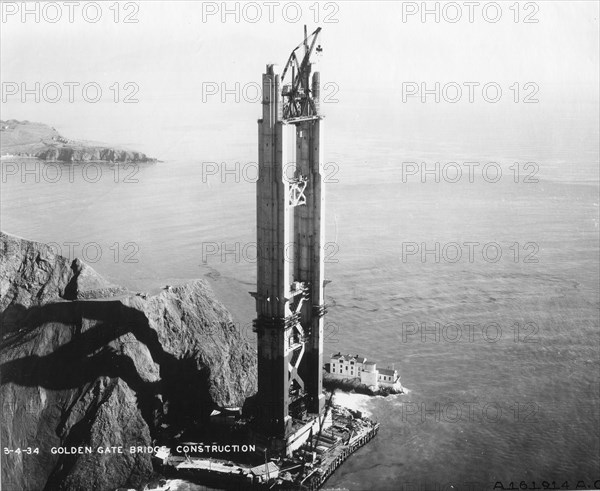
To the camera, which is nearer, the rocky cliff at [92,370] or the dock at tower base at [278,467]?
the dock at tower base at [278,467]

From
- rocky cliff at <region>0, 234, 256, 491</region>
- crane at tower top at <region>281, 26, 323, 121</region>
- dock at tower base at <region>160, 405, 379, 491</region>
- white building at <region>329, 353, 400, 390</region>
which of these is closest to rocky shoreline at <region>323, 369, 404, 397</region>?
white building at <region>329, 353, 400, 390</region>

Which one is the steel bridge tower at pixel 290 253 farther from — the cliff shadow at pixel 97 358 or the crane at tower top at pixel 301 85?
the cliff shadow at pixel 97 358

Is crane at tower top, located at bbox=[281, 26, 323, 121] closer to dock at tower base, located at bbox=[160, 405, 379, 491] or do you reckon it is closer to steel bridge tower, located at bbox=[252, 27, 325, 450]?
steel bridge tower, located at bbox=[252, 27, 325, 450]

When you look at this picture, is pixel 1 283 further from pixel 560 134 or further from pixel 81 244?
pixel 560 134

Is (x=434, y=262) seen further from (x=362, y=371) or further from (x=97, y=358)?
(x=97, y=358)

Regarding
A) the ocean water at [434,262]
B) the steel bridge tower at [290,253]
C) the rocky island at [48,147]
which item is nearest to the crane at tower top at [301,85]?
the steel bridge tower at [290,253]

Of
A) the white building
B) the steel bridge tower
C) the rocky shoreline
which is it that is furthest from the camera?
the white building

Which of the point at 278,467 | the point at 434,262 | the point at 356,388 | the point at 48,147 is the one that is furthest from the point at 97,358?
the point at 434,262
